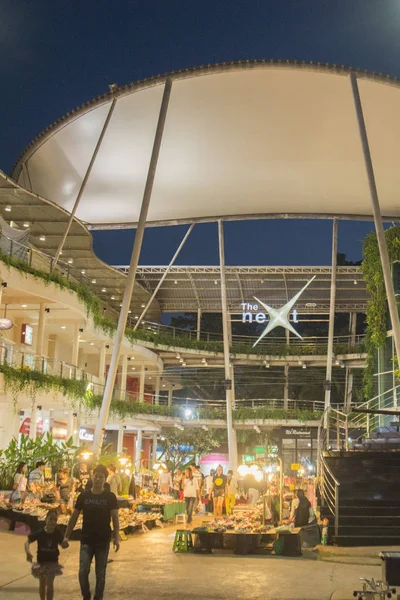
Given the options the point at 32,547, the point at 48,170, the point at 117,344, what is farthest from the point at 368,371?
the point at 32,547

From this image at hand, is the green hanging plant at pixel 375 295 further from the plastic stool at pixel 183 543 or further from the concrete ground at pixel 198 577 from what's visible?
the plastic stool at pixel 183 543

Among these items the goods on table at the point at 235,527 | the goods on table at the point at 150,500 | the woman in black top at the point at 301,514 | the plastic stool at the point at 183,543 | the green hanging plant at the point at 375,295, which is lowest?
the plastic stool at the point at 183,543

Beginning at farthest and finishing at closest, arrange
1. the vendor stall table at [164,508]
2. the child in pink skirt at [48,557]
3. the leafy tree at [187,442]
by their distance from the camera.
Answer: the leafy tree at [187,442] < the vendor stall table at [164,508] < the child in pink skirt at [48,557]

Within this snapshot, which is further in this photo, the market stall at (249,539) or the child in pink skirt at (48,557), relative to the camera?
the market stall at (249,539)

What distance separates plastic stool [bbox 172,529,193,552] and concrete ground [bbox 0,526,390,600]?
203 mm

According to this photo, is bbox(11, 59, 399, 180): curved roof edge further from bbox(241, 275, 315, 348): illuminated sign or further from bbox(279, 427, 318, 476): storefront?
bbox(279, 427, 318, 476): storefront

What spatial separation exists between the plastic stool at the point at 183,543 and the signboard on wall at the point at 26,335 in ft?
62.2

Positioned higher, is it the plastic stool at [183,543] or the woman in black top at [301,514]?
the woman in black top at [301,514]

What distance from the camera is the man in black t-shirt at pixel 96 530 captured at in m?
7.44

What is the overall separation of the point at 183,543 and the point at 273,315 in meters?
31.5

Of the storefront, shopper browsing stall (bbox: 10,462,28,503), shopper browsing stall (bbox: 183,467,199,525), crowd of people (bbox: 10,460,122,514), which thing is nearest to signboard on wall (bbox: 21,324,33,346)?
crowd of people (bbox: 10,460,122,514)

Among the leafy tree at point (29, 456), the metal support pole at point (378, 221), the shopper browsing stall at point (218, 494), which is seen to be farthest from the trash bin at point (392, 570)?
the metal support pole at point (378, 221)

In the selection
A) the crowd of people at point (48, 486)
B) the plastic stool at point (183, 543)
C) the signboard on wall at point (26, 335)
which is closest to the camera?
the plastic stool at point (183, 543)

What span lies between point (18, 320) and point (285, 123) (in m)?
13.4
